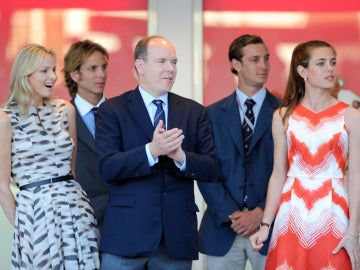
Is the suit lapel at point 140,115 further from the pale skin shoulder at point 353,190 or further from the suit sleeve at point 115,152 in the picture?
the pale skin shoulder at point 353,190

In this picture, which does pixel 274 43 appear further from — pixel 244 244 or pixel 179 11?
pixel 244 244

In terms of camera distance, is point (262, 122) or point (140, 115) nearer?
point (140, 115)

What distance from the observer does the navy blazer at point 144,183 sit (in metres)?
4.72

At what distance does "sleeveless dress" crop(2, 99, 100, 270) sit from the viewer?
4.93 meters

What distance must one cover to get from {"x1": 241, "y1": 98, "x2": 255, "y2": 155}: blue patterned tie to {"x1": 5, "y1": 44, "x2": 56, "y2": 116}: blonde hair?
137 centimetres

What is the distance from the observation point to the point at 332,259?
4719 millimetres

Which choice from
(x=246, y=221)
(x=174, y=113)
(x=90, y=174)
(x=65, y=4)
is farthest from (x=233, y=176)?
(x=65, y=4)

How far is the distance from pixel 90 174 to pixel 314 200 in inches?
57.3

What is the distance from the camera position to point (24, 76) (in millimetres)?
5055

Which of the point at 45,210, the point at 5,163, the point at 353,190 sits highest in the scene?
the point at 5,163

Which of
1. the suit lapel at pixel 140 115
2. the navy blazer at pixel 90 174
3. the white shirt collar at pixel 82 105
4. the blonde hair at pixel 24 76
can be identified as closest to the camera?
the suit lapel at pixel 140 115

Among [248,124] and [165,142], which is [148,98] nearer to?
[165,142]

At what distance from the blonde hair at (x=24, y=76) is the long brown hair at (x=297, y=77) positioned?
1.32 meters

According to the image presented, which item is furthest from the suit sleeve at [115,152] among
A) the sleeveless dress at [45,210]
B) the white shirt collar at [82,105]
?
the white shirt collar at [82,105]
